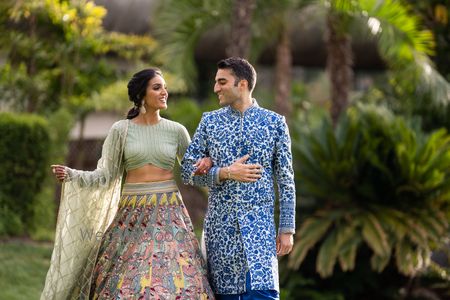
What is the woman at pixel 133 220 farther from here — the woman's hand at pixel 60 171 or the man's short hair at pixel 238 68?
the man's short hair at pixel 238 68

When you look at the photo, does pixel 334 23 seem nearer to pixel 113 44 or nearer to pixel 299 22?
pixel 299 22

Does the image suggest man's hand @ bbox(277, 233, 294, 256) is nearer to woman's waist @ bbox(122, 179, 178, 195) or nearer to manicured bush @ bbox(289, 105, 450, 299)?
woman's waist @ bbox(122, 179, 178, 195)

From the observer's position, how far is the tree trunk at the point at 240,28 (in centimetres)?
1130

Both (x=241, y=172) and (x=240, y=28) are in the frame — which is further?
(x=240, y=28)

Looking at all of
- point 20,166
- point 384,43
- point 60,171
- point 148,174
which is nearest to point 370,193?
point 384,43

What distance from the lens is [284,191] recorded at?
5473 millimetres

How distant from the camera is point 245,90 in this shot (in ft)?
18.2


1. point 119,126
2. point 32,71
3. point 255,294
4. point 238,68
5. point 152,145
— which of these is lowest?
point 255,294

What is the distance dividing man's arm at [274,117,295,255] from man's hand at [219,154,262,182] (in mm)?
175

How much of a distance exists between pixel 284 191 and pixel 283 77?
26.1 feet

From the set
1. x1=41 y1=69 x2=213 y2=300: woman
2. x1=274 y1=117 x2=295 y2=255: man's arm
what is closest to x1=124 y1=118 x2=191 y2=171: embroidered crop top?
x1=41 y1=69 x2=213 y2=300: woman

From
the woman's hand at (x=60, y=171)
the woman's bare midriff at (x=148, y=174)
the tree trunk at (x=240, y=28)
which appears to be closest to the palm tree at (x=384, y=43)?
the tree trunk at (x=240, y=28)

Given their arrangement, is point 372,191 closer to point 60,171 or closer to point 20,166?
point 20,166

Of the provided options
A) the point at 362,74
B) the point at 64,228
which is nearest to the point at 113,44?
the point at 64,228
